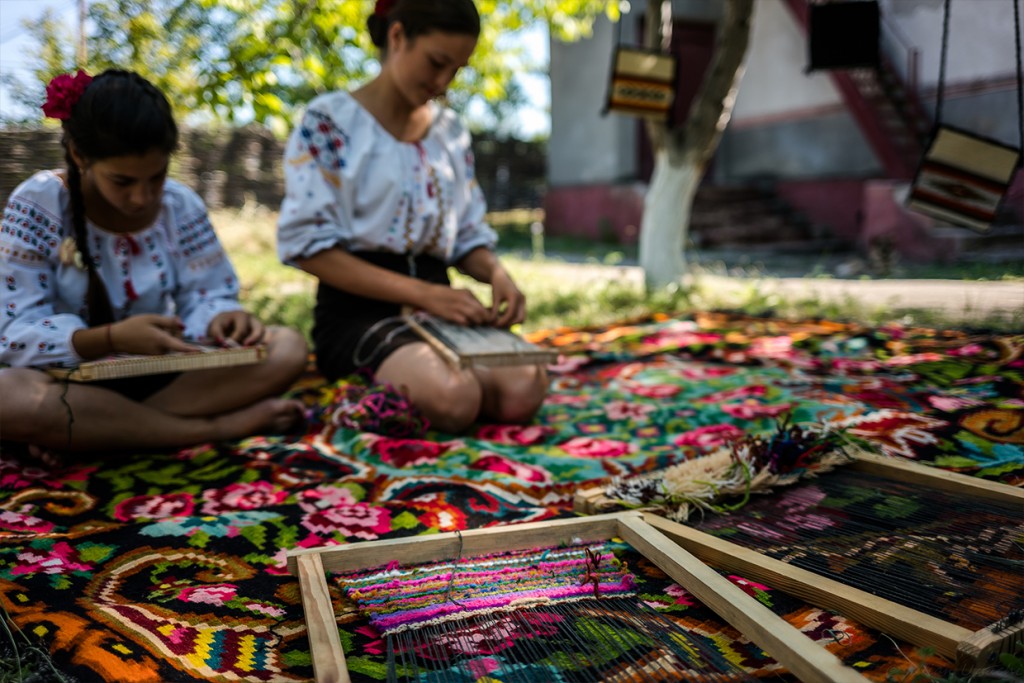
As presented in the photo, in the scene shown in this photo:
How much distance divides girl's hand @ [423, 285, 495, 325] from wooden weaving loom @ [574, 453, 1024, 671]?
3.11 ft

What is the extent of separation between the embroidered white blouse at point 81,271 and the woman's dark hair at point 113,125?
0.21 feet

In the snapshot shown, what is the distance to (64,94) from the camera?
223 cm

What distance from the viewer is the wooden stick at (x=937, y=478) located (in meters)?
1.70

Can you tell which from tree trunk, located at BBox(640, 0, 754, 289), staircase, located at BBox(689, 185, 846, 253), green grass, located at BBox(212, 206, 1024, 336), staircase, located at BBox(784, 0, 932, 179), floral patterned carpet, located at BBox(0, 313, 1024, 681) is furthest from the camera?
staircase, located at BBox(689, 185, 846, 253)

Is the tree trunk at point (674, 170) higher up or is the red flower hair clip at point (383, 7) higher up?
the red flower hair clip at point (383, 7)

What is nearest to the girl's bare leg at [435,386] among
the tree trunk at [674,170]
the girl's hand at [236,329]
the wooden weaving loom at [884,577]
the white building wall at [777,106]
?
the girl's hand at [236,329]

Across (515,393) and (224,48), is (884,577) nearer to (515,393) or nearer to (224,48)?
(515,393)

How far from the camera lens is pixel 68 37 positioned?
130 inches

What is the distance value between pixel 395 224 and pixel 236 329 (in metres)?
0.64

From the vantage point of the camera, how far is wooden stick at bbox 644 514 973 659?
4.13ft

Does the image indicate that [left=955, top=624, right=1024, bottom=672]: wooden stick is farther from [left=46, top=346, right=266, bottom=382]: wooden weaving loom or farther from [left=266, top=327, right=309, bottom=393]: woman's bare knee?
[left=266, top=327, right=309, bottom=393]: woman's bare knee

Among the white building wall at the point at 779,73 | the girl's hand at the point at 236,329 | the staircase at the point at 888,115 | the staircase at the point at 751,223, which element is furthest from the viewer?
the white building wall at the point at 779,73

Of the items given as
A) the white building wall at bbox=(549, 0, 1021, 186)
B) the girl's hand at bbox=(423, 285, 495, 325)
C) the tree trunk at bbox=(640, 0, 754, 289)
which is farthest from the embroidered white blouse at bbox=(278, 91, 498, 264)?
the white building wall at bbox=(549, 0, 1021, 186)

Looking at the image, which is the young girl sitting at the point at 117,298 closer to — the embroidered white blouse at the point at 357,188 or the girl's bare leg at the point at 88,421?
the girl's bare leg at the point at 88,421
